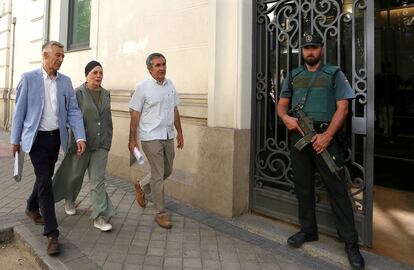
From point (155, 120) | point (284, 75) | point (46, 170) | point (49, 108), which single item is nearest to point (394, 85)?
point (284, 75)

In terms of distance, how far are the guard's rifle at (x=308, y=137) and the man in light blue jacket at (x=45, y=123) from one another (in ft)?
6.78

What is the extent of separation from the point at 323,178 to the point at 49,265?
2483 millimetres

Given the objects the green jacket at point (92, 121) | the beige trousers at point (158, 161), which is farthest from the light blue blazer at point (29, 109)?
the beige trousers at point (158, 161)

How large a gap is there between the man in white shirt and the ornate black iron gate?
1.07 metres

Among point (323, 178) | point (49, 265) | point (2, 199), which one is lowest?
point (49, 265)

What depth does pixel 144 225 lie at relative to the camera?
14.4 ft

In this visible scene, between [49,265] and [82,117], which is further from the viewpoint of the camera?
[82,117]

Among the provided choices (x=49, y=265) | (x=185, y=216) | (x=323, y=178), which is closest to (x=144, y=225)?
(x=185, y=216)

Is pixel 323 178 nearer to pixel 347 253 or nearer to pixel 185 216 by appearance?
pixel 347 253

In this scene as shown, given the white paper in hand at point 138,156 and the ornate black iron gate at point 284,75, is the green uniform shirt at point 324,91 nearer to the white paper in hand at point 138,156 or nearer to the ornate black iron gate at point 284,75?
the ornate black iron gate at point 284,75

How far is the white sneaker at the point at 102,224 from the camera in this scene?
4.14 m

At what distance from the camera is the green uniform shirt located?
3.48 m

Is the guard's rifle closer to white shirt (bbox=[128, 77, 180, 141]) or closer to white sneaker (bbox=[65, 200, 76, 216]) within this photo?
white shirt (bbox=[128, 77, 180, 141])

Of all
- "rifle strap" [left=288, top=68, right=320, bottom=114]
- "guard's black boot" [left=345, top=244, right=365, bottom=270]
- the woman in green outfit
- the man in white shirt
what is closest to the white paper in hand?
the man in white shirt
